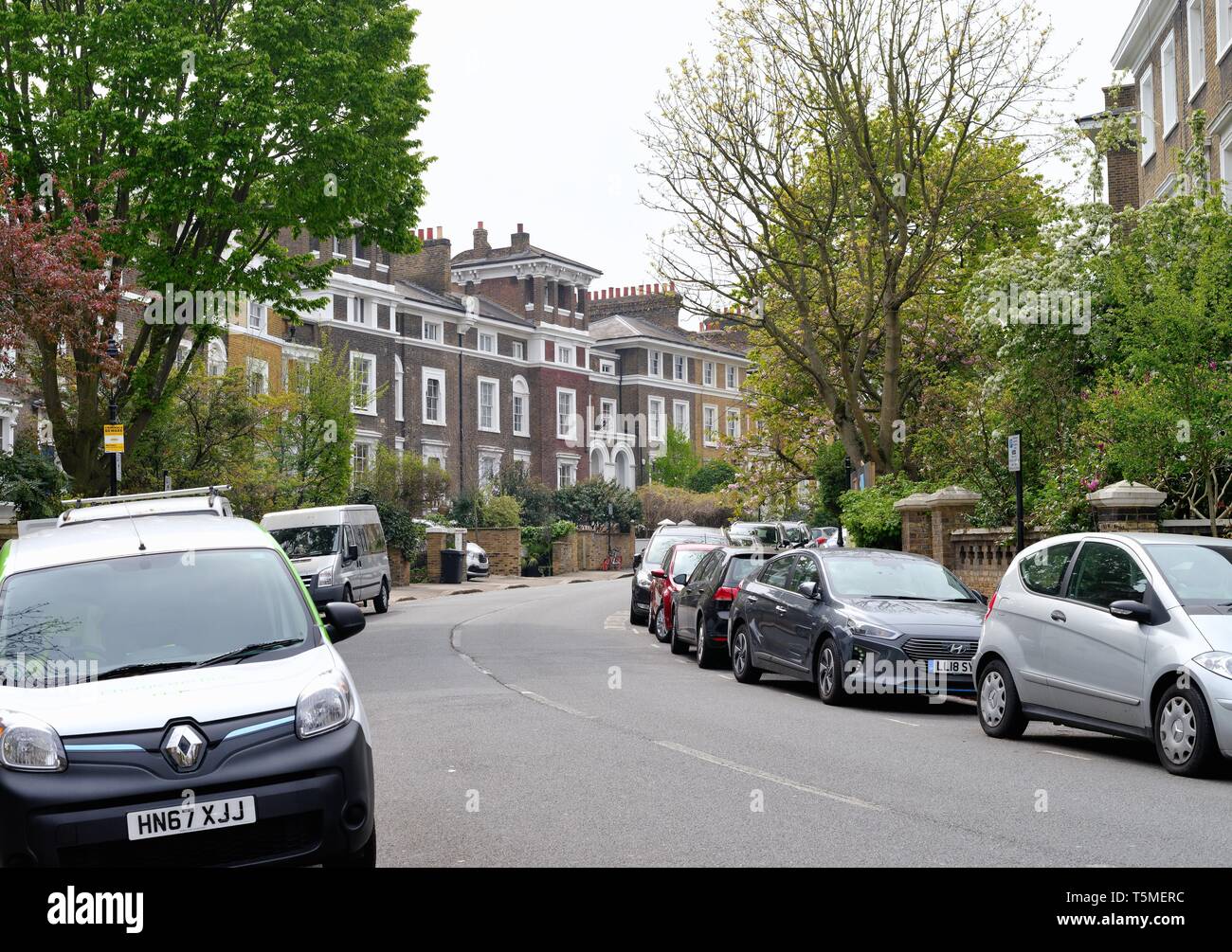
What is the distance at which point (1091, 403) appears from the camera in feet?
56.7

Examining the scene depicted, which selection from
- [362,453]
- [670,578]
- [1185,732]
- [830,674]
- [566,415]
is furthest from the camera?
[566,415]

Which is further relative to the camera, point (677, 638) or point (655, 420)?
point (655, 420)

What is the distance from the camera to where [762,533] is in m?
43.5

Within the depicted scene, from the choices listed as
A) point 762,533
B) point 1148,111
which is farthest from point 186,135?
point 762,533

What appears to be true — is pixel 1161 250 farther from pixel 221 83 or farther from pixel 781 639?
pixel 221 83

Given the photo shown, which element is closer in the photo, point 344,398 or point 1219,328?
point 1219,328

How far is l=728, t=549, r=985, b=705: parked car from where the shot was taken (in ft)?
45.3

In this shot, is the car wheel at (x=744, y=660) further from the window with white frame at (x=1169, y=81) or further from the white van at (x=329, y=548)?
the window with white frame at (x=1169, y=81)

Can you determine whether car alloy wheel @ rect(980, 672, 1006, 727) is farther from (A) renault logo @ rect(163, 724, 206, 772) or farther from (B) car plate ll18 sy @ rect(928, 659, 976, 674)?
(A) renault logo @ rect(163, 724, 206, 772)

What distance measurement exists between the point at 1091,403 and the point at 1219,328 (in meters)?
1.93

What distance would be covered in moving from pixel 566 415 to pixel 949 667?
64261mm

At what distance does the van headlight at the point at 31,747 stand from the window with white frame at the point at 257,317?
45274mm

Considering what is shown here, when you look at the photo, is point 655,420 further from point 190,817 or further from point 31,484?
point 190,817
